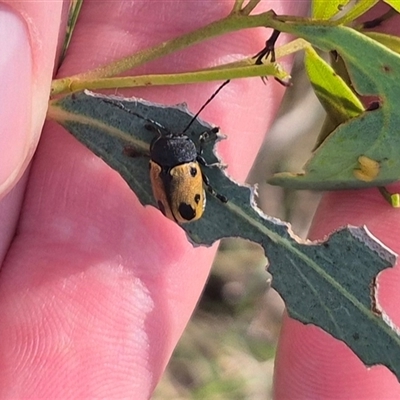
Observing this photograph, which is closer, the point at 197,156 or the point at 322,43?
the point at 322,43

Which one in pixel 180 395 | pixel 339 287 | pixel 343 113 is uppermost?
pixel 343 113

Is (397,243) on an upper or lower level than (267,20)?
lower

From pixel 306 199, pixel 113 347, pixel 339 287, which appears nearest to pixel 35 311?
pixel 113 347

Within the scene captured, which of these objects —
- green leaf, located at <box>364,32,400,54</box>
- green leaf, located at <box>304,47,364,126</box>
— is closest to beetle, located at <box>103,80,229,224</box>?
green leaf, located at <box>304,47,364,126</box>

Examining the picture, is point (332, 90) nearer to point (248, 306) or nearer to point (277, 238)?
point (277, 238)

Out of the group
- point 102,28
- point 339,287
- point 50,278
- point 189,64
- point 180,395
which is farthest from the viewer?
point 180,395

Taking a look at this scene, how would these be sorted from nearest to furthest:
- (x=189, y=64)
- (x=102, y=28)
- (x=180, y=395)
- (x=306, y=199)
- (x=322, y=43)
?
(x=322, y=43), (x=189, y=64), (x=102, y=28), (x=180, y=395), (x=306, y=199)

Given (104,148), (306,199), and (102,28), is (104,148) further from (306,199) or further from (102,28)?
(306,199)
